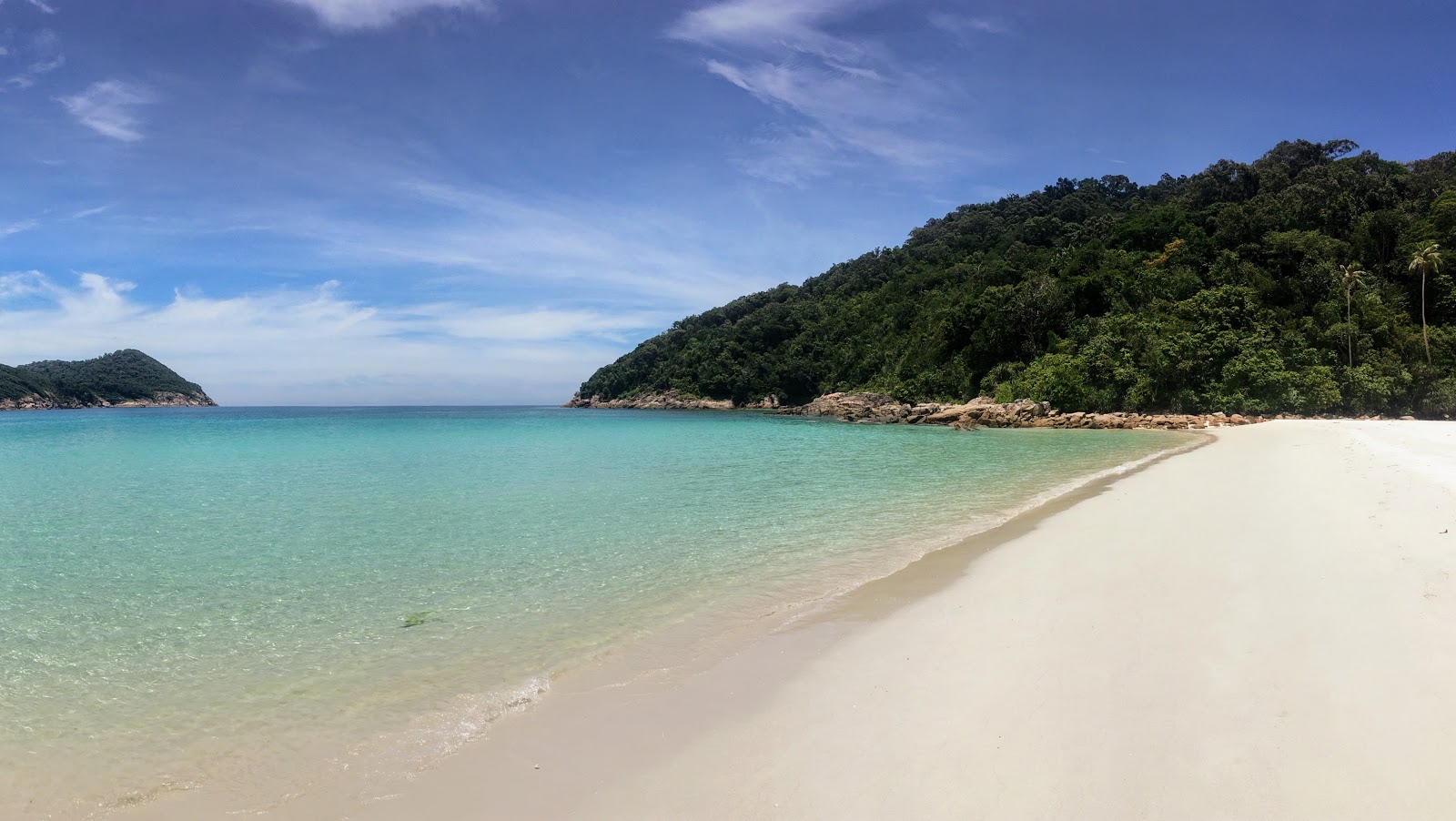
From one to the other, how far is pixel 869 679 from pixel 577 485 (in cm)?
1201

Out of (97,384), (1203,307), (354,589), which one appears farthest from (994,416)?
(97,384)

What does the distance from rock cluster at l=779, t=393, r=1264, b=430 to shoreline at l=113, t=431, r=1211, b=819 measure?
33845 mm

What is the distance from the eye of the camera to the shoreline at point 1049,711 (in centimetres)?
295

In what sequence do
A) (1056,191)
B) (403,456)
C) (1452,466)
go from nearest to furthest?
(1452,466)
(403,456)
(1056,191)

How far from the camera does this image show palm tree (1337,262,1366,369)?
1467 inches

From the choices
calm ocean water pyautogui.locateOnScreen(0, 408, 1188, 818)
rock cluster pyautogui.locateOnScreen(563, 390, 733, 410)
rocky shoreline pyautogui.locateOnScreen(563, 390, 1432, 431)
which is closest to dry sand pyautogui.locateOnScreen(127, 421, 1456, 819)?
calm ocean water pyautogui.locateOnScreen(0, 408, 1188, 818)

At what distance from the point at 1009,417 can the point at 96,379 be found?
16612 cm

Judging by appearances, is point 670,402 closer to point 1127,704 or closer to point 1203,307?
point 1203,307

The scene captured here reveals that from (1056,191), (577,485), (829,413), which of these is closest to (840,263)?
(1056,191)

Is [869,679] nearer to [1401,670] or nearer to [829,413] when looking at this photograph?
[1401,670]

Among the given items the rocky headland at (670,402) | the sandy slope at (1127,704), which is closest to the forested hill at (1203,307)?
the rocky headland at (670,402)

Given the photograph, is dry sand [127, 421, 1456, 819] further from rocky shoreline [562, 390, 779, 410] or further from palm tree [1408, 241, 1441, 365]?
rocky shoreline [562, 390, 779, 410]

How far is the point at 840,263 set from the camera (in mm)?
108875

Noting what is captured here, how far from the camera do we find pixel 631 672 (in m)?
4.80
